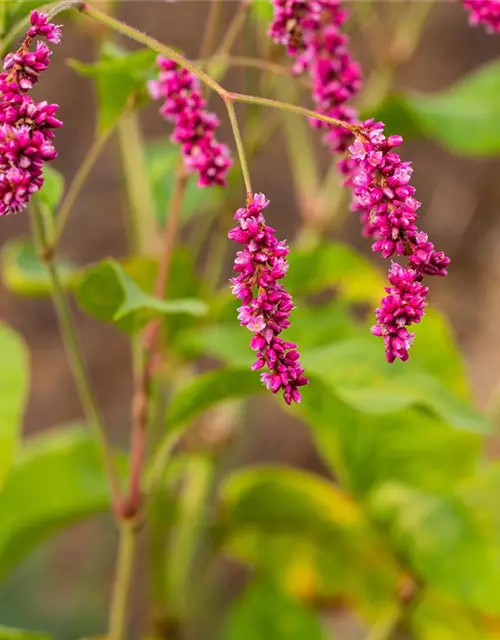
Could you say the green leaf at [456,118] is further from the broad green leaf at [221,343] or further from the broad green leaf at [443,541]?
the broad green leaf at [443,541]

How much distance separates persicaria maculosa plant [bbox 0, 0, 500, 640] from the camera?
0.41 m

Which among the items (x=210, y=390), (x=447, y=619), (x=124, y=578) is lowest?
(x=447, y=619)

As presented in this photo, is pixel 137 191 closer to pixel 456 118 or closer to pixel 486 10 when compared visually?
pixel 456 118

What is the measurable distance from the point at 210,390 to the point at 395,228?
1.00ft

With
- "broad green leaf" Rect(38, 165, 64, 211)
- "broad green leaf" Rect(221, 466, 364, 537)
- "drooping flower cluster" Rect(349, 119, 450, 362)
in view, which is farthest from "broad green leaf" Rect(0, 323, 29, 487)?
"drooping flower cluster" Rect(349, 119, 450, 362)

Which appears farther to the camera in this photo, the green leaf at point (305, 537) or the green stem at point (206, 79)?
the green leaf at point (305, 537)

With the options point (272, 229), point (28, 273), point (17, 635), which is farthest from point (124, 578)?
point (272, 229)

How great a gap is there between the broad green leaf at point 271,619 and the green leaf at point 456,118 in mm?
477

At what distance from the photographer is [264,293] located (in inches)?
15.8

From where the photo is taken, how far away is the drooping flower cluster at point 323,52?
0.50 meters

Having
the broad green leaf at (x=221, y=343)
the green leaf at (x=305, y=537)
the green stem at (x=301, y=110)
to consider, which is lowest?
the green leaf at (x=305, y=537)

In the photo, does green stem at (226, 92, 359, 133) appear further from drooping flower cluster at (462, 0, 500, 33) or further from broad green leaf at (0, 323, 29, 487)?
broad green leaf at (0, 323, 29, 487)

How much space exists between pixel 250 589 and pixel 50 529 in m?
0.27

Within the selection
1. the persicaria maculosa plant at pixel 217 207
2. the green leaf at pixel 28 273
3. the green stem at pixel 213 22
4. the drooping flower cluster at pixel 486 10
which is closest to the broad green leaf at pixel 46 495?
the persicaria maculosa plant at pixel 217 207
